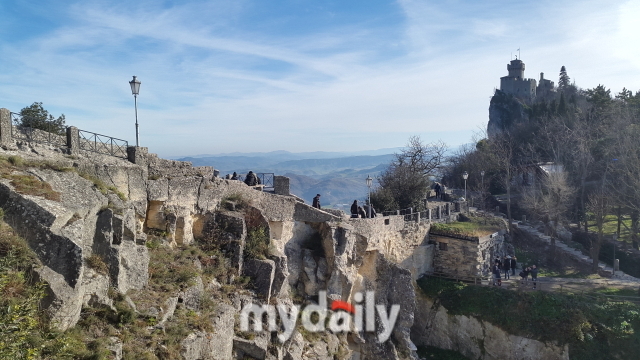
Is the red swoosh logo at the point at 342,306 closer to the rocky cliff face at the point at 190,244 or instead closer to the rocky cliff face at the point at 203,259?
the rocky cliff face at the point at 190,244

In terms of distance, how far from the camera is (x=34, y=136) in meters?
12.8

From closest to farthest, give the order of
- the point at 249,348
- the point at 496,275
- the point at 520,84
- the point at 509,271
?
the point at 249,348, the point at 496,275, the point at 509,271, the point at 520,84

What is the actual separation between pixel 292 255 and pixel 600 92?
1629 inches

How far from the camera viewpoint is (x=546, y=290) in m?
21.7

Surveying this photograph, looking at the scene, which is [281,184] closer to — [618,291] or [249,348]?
[249,348]

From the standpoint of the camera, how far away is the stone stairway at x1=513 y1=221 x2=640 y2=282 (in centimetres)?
2519

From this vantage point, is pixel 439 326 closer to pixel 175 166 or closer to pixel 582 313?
pixel 582 313

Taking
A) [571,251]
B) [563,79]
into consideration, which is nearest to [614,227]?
[571,251]

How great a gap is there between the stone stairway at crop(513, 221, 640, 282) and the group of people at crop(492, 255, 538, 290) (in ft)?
16.1

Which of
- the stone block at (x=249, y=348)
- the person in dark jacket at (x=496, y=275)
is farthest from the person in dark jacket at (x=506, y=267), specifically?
the stone block at (x=249, y=348)

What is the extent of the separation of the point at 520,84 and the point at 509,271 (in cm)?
6224

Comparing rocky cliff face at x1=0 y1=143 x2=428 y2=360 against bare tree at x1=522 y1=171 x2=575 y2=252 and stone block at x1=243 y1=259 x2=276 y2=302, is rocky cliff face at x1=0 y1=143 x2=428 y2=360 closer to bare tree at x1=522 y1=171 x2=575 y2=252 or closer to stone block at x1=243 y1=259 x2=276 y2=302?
stone block at x1=243 y1=259 x2=276 y2=302

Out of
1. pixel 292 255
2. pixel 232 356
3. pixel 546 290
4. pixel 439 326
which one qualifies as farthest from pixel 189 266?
pixel 546 290

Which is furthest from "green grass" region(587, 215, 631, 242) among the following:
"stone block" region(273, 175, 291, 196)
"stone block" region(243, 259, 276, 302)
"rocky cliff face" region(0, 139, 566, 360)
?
"stone block" region(243, 259, 276, 302)
